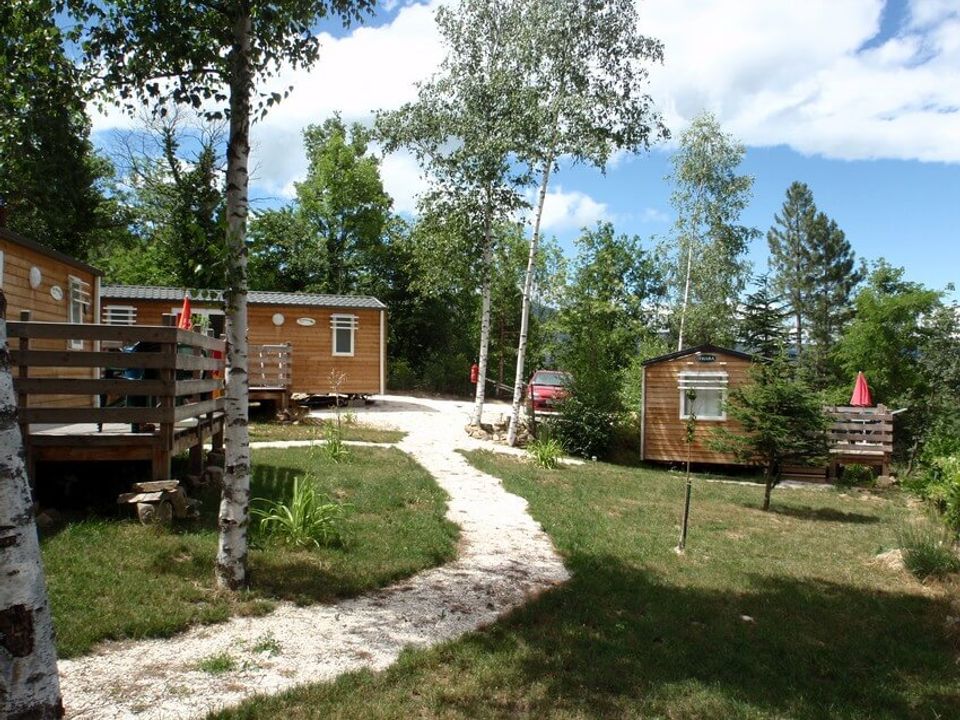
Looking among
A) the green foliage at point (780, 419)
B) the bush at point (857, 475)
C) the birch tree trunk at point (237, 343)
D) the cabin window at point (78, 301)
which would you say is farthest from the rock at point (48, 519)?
the bush at point (857, 475)

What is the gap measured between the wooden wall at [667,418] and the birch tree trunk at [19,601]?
16249mm

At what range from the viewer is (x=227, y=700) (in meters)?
3.79

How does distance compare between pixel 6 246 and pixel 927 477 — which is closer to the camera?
pixel 6 246

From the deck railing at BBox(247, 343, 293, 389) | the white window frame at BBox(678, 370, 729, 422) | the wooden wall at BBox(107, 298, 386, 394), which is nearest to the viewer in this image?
the white window frame at BBox(678, 370, 729, 422)

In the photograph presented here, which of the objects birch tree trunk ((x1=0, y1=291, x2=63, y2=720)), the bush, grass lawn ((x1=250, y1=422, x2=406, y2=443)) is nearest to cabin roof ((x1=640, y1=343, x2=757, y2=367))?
the bush

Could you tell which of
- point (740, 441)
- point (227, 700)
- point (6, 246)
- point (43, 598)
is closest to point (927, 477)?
point (740, 441)

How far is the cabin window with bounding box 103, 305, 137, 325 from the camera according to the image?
66.5ft

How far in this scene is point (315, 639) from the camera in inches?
188

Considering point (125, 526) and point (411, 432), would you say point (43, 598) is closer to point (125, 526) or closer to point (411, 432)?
point (125, 526)

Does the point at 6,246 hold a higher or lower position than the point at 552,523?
higher

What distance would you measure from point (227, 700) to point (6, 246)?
7733mm

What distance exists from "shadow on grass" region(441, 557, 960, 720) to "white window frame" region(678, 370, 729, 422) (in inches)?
408

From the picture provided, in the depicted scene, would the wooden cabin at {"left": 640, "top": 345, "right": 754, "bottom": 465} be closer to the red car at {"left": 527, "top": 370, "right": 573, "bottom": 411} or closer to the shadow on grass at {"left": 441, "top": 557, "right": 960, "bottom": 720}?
the red car at {"left": 527, "top": 370, "right": 573, "bottom": 411}

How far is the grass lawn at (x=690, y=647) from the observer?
4.03m
